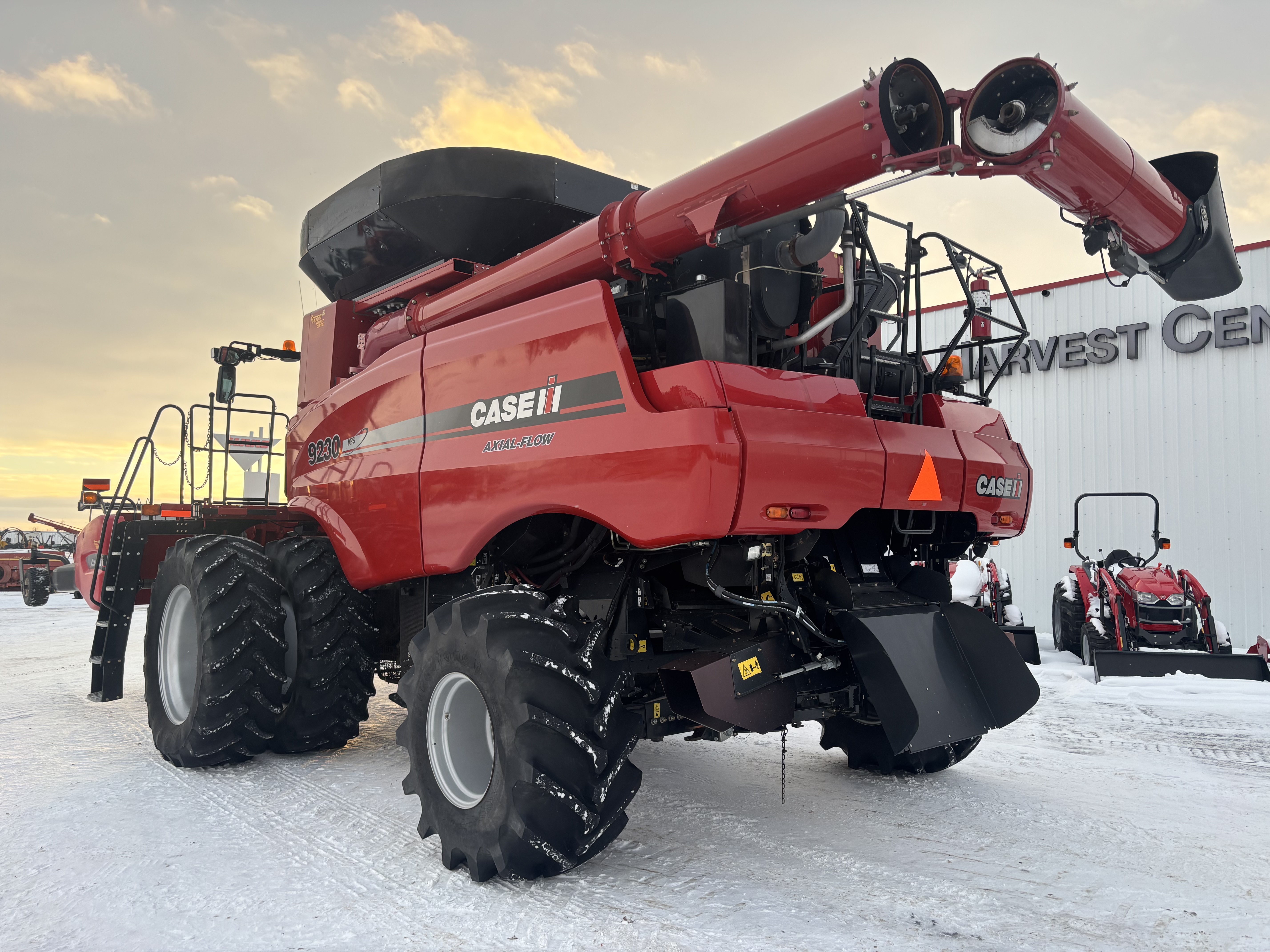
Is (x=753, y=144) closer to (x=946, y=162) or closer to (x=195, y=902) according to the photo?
(x=946, y=162)

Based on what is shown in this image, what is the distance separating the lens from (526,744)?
321 centimetres

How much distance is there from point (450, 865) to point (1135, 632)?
8.22 m

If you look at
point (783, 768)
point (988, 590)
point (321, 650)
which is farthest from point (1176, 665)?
point (321, 650)

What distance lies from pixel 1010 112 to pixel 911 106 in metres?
0.31

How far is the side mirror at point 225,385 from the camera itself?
6.63 meters

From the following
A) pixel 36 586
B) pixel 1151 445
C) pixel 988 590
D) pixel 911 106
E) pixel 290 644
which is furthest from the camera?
pixel 36 586

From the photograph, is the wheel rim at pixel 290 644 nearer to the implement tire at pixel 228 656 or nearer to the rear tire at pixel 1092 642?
the implement tire at pixel 228 656

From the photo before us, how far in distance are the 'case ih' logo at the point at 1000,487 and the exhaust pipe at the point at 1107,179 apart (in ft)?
3.67

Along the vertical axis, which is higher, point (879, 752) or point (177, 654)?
point (177, 654)

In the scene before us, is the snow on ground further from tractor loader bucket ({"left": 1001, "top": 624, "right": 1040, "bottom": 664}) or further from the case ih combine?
tractor loader bucket ({"left": 1001, "top": 624, "right": 1040, "bottom": 664})

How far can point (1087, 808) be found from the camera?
4.34 meters

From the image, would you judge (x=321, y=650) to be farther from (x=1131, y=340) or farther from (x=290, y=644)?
(x=1131, y=340)

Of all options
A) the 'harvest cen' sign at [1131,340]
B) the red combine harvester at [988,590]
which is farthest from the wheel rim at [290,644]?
the 'harvest cen' sign at [1131,340]

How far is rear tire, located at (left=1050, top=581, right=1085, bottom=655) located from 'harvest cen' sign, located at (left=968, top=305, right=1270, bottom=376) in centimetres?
281
